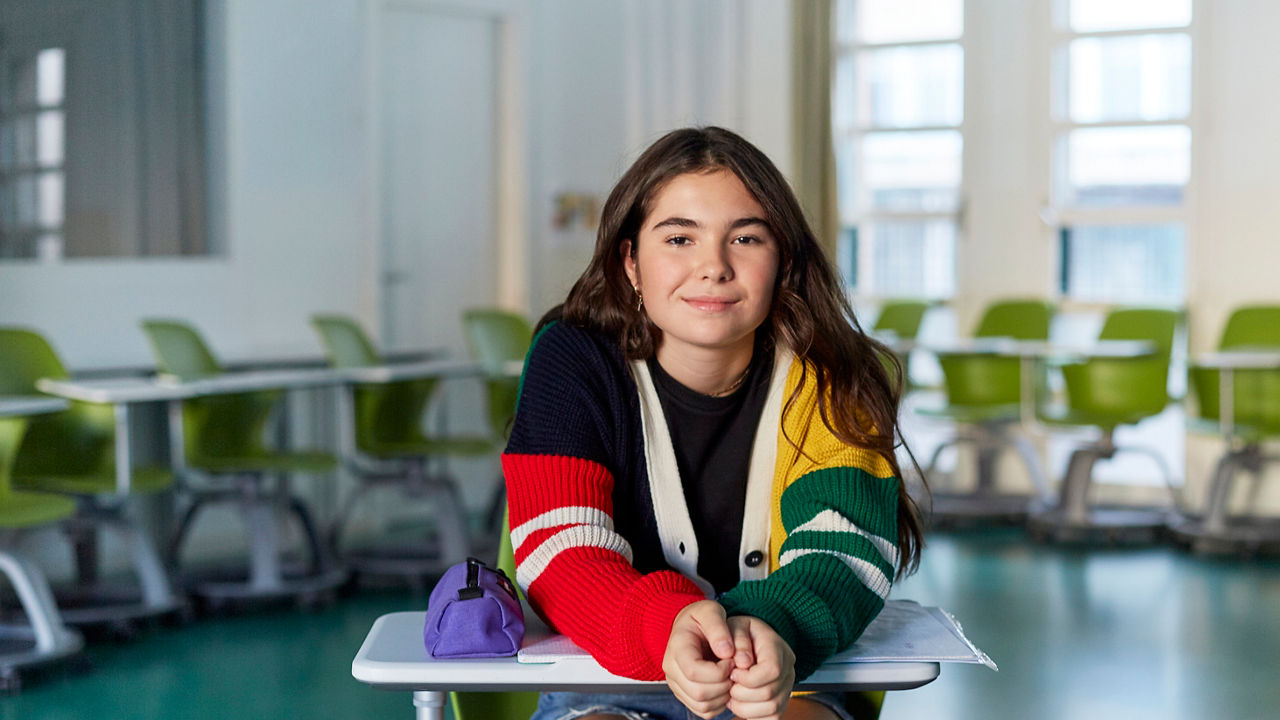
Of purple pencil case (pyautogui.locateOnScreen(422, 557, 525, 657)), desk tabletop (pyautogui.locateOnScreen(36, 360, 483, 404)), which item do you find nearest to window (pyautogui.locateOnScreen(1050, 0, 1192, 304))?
desk tabletop (pyautogui.locateOnScreen(36, 360, 483, 404))

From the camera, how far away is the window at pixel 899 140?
23.8 feet

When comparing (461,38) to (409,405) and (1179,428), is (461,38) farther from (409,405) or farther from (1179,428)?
(1179,428)

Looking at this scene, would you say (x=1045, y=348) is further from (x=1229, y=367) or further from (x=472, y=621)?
(x=472, y=621)

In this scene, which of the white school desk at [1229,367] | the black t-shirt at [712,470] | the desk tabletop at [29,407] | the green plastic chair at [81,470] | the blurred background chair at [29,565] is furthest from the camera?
the white school desk at [1229,367]

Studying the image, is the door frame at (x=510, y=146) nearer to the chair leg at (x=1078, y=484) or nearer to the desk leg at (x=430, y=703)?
the chair leg at (x=1078, y=484)

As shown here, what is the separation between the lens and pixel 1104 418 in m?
5.97

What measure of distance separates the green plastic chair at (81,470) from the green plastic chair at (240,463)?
0.60ft

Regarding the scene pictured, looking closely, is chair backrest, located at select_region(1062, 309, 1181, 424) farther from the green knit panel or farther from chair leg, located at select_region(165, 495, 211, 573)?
the green knit panel

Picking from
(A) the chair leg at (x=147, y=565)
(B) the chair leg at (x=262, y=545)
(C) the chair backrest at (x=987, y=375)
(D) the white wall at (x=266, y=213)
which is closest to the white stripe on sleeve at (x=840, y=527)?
(A) the chair leg at (x=147, y=565)

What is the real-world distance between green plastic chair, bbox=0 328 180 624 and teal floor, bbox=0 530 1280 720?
7.8 inches

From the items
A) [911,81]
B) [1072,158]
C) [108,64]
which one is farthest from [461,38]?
[1072,158]

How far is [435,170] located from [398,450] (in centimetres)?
201

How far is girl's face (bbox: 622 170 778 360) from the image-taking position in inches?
69.3

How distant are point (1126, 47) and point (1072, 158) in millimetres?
579
